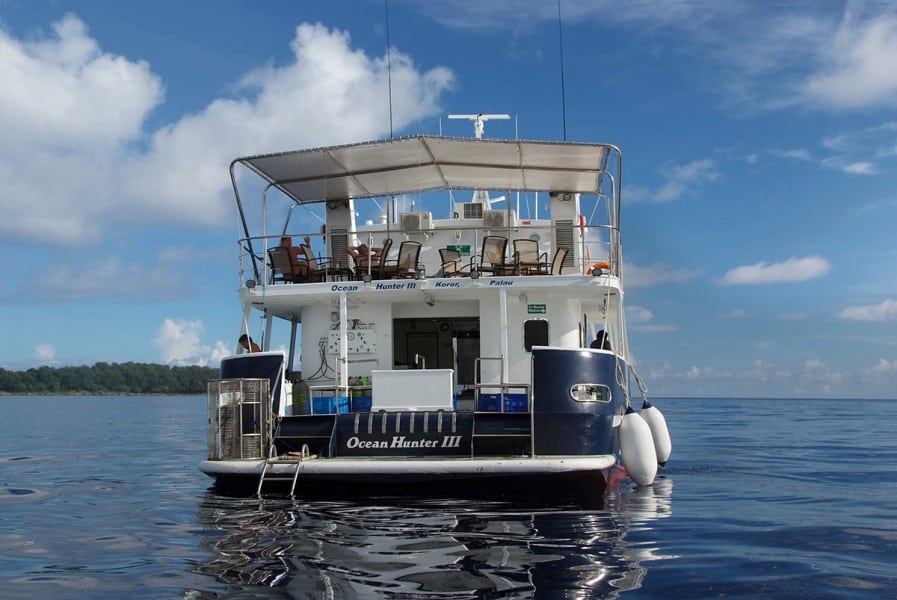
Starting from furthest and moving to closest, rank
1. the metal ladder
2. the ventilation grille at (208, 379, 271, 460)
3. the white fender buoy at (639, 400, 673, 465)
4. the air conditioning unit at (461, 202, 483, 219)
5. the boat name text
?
the air conditioning unit at (461, 202, 483, 219)
the white fender buoy at (639, 400, 673, 465)
the ventilation grille at (208, 379, 271, 460)
the boat name text
the metal ladder

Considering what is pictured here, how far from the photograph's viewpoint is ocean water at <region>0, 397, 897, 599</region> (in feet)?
22.3

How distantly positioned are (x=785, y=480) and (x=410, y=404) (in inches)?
321

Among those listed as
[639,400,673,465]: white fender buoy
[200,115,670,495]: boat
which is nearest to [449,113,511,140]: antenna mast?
[200,115,670,495]: boat

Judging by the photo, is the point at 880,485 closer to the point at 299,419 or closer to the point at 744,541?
the point at 744,541

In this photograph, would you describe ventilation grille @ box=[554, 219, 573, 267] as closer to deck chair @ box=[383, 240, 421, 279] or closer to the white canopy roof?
the white canopy roof

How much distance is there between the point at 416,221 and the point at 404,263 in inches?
120

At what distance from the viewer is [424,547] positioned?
8102 mm

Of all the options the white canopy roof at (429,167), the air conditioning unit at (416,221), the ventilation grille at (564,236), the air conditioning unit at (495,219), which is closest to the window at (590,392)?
the white canopy roof at (429,167)

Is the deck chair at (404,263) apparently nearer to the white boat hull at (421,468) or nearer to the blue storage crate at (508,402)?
the blue storage crate at (508,402)

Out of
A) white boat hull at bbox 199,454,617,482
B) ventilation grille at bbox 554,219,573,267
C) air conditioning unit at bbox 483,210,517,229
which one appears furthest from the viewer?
air conditioning unit at bbox 483,210,517,229

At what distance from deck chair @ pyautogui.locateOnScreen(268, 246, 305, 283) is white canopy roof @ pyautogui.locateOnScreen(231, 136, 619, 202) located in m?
1.40

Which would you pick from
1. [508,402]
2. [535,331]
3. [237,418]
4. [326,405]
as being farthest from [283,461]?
[535,331]

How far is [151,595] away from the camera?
659cm

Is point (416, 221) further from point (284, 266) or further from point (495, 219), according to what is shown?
point (284, 266)
